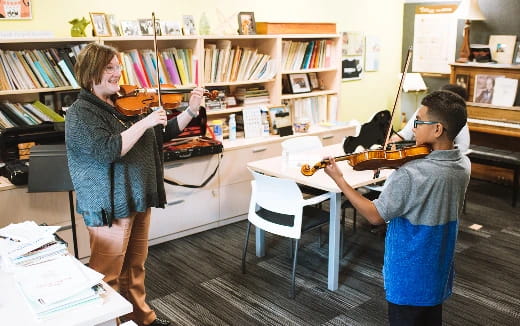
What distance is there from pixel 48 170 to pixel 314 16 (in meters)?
3.52

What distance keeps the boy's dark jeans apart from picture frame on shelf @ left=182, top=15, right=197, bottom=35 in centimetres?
297

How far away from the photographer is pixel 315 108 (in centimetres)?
534

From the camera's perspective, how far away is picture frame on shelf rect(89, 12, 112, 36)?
3.74 m

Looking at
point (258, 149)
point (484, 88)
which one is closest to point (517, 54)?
point (484, 88)

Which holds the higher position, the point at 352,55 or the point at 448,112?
the point at 352,55

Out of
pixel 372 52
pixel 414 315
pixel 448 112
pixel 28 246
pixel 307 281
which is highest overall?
pixel 372 52

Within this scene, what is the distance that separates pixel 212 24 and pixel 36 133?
1924 millimetres

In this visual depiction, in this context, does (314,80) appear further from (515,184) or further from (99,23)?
(99,23)

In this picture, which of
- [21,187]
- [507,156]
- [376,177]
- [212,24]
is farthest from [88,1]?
[507,156]

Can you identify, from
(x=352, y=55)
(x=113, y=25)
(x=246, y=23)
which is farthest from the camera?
(x=352, y=55)

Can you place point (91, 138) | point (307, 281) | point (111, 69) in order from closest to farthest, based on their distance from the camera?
point (91, 138) → point (111, 69) → point (307, 281)

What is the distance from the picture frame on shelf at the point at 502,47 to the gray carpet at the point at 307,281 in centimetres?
181

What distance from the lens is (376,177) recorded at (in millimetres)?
3352

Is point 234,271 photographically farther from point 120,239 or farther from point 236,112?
point 236,112
